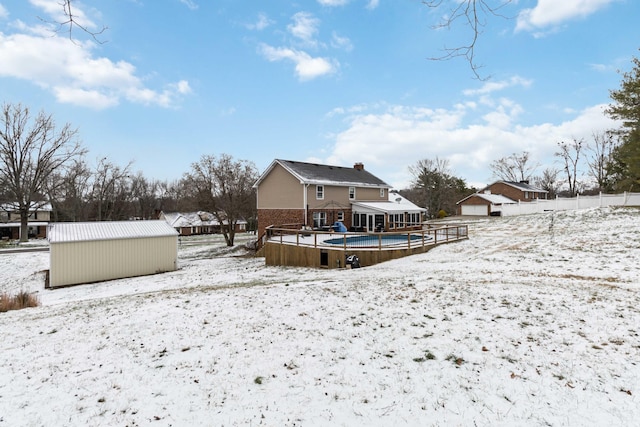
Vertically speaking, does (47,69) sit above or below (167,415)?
above

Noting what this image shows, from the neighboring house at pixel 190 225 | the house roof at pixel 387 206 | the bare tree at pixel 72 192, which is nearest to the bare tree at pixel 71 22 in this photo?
the house roof at pixel 387 206

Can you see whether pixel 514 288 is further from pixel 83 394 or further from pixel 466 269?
pixel 83 394

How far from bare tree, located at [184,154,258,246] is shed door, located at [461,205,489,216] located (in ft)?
110

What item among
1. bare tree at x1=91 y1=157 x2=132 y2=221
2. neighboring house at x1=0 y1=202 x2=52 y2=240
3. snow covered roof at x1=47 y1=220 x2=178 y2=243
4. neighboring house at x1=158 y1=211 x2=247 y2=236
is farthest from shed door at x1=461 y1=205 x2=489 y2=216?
neighboring house at x1=0 y1=202 x2=52 y2=240

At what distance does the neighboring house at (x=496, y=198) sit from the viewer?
1838 inches

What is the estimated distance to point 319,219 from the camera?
26766mm

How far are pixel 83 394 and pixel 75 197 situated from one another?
5458 cm

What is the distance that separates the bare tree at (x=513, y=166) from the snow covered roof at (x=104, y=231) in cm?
6129

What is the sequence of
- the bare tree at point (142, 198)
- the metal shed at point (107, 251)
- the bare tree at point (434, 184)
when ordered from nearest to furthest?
the metal shed at point (107, 251), the bare tree at point (434, 184), the bare tree at point (142, 198)

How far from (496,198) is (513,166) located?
18916 millimetres

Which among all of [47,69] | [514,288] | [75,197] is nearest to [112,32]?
[47,69]

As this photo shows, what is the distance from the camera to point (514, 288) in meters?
8.55

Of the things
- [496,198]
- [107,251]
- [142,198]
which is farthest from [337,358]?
[142,198]

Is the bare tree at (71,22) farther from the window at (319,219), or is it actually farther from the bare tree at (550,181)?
the bare tree at (550,181)
